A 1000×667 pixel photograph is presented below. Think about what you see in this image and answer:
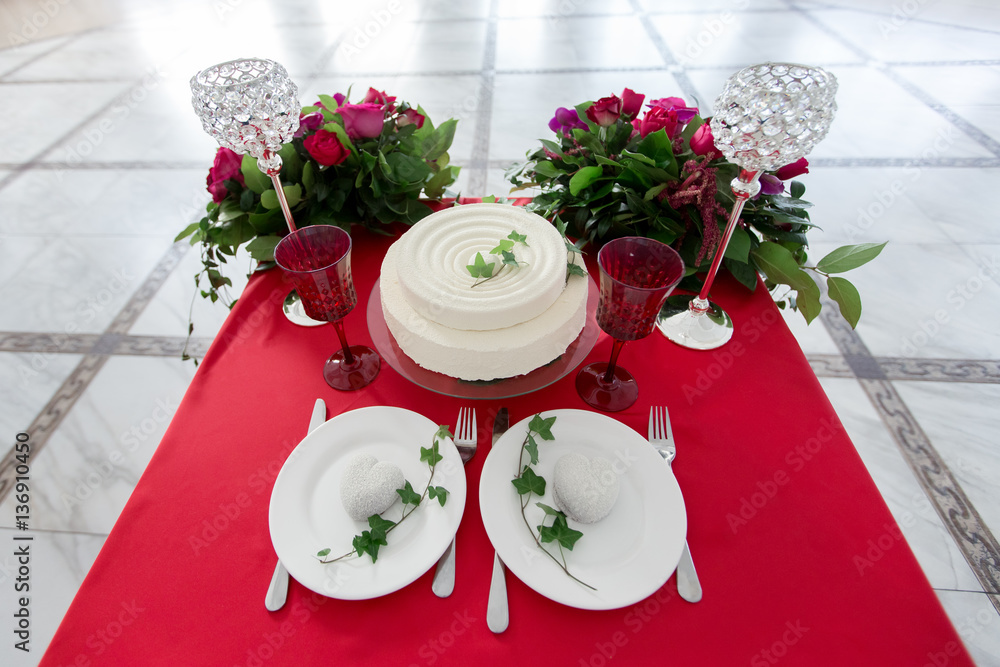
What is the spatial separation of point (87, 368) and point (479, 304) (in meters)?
1.88

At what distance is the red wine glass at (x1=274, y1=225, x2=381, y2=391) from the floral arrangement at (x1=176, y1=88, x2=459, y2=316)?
0.84ft

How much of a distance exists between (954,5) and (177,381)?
7.16 m

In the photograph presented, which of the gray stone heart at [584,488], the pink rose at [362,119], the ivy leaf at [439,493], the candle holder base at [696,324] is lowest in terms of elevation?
the candle holder base at [696,324]

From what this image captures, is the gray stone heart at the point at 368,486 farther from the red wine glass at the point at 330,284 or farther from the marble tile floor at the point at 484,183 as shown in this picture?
the marble tile floor at the point at 484,183

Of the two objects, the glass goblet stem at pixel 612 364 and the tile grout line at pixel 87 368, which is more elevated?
the glass goblet stem at pixel 612 364

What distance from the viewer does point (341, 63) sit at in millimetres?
4012

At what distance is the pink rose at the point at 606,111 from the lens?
3.39 feet

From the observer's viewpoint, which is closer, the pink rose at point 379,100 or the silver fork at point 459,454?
the silver fork at point 459,454

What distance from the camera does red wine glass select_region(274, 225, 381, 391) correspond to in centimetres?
78

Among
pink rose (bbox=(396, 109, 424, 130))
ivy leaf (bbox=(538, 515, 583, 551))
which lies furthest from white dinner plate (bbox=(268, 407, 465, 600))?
pink rose (bbox=(396, 109, 424, 130))

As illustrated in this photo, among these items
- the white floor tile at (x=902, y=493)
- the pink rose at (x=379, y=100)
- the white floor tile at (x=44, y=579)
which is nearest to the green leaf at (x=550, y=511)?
the pink rose at (x=379, y=100)

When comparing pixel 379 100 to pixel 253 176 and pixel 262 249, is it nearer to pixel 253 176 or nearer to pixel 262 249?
pixel 253 176

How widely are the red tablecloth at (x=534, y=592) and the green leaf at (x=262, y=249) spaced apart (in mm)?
275

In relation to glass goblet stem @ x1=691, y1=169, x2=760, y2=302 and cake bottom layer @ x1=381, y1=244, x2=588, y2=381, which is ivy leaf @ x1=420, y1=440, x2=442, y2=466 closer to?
cake bottom layer @ x1=381, y1=244, x2=588, y2=381
